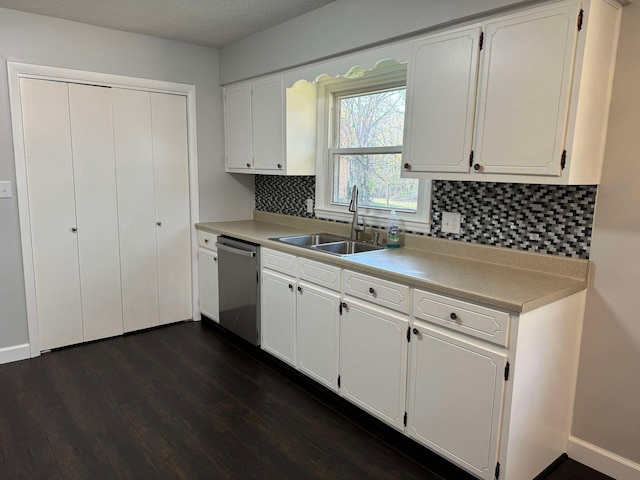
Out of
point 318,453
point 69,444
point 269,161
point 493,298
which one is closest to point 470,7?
point 493,298

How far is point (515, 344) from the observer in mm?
1724

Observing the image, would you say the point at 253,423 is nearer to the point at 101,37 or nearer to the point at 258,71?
the point at 258,71

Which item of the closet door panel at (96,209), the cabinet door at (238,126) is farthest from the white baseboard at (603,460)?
the closet door panel at (96,209)

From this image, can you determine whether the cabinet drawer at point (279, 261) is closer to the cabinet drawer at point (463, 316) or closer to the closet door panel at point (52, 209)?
the cabinet drawer at point (463, 316)

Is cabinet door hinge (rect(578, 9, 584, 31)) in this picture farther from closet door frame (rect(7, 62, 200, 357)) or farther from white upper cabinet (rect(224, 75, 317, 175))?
closet door frame (rect(7, 62, 200, 357))

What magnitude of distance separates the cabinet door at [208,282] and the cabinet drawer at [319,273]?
3.81ft

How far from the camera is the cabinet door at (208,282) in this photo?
372 cm

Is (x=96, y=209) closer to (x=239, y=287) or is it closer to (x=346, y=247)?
(x=239, y=287)

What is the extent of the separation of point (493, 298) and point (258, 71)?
8.37 ft

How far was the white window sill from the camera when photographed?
9.09 feet

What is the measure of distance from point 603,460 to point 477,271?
3.40ft

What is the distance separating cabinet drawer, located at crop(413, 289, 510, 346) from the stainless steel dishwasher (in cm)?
143

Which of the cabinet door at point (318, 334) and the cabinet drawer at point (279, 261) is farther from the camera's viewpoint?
the cabinet drawer at point (279, 261)

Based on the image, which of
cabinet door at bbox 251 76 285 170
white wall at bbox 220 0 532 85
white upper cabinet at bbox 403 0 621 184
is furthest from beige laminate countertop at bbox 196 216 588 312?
white wall at bbox 220 0 532 85
